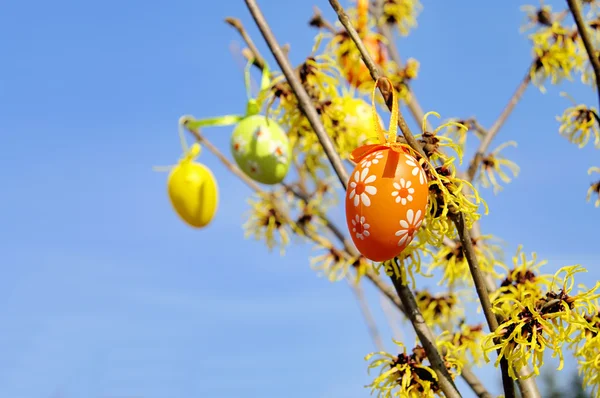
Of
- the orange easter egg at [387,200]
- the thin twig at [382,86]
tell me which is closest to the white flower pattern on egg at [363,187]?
the orange easter egg at [387,200]

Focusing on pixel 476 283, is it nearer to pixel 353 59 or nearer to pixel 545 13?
pixel 353 59

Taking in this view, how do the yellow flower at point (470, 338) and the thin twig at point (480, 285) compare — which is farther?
the yellow flower at point (470, 338)

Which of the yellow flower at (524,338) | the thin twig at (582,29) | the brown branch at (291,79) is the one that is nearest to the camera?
Answer: the yellow flower at (524,338)

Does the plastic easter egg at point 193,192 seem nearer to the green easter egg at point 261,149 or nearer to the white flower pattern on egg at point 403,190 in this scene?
the green easter egg at point 261,149

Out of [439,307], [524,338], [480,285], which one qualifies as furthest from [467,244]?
[439,307]

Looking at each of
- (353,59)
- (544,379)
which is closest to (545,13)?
(353,59)

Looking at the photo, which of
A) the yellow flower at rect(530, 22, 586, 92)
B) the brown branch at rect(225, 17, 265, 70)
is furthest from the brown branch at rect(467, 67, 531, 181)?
the brown branch at rect(225, 17, 265, 70)
